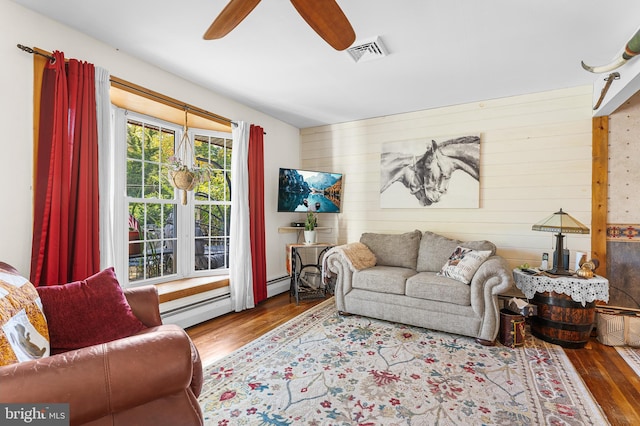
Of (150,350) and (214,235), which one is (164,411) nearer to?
(150,350)

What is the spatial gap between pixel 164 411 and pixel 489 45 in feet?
10.4

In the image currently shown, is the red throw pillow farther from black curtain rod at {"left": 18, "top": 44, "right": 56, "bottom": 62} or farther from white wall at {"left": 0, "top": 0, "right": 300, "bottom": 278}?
black curtain rod at {"left": 18, "top": 44, "right": 56, "bottom": 62}

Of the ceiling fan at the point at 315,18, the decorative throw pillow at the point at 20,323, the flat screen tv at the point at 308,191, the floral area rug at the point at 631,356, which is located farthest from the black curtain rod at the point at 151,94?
the floral area rug at the point at 631,356

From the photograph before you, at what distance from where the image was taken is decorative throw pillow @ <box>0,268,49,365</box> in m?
1.14

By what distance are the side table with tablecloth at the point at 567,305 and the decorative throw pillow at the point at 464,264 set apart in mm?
458

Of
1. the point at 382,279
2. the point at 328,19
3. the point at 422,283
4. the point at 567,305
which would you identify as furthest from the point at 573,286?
the point at 328,19

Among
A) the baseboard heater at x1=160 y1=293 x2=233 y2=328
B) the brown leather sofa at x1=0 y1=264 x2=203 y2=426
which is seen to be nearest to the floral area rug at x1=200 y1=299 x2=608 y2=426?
the brown leather sofa at x1=0 y1=264 x2=203 y2=426

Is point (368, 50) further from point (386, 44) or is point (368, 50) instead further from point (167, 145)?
point (167, 145)

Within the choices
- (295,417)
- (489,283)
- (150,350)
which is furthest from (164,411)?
(489,283)

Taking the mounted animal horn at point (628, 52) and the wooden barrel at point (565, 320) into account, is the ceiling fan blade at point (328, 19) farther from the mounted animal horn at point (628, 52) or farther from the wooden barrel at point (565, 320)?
the wooden barrel at point (565, 320)

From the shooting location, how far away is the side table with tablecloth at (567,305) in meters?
2.61

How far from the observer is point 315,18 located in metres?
1.55

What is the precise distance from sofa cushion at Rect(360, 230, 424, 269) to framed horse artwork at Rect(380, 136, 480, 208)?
0.49 meters

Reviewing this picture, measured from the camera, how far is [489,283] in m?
2.71
